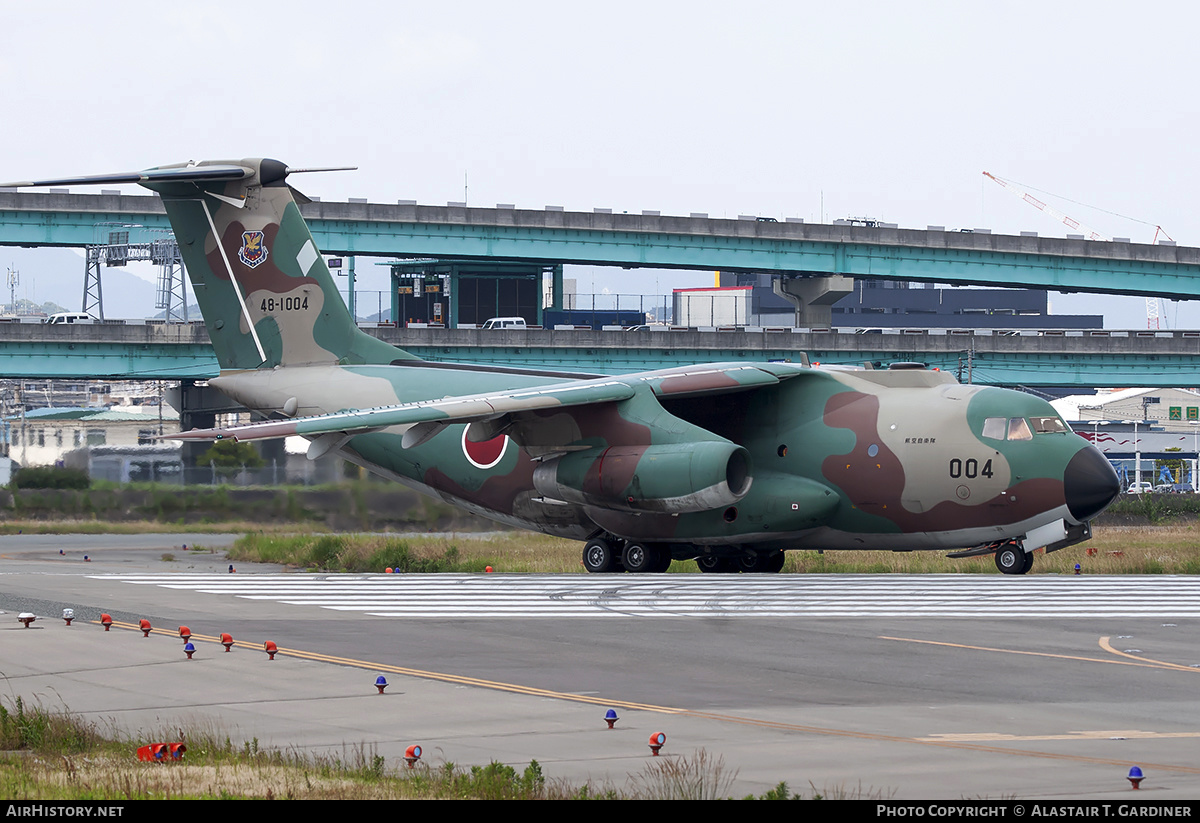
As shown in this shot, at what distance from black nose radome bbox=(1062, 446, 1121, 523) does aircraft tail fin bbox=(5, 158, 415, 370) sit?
14275 millimetres

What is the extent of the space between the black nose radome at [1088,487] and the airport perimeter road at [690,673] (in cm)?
131

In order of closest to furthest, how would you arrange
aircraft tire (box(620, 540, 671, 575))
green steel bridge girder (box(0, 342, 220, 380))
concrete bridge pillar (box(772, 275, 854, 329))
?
aircraft tire (box(620, 540, 671, 575)) → green steel bridge girder (box(0, 342, 220, 380)) → concrete bridge pillar (box(772, 275, 854, 329))

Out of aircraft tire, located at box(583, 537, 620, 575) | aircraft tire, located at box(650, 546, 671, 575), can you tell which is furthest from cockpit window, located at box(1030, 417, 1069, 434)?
aircraft tire, located at box(583, 537, 620, 575)

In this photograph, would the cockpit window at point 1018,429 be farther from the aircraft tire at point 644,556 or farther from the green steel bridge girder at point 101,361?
the green steel bridge girder at point 101,361

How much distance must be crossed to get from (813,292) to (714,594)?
52.8m

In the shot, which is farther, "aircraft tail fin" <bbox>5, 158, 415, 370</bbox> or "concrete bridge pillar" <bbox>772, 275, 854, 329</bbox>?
"concrete bridge pillar" <bbox>772, 275, 854, 329</bbox>

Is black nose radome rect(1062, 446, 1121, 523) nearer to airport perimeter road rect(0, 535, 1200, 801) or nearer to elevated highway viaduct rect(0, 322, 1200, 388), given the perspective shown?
airport perimeter road rect(0, 535, 1200, 801)

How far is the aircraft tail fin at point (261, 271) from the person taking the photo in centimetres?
3023

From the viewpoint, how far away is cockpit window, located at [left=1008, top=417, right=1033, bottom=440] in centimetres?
2486

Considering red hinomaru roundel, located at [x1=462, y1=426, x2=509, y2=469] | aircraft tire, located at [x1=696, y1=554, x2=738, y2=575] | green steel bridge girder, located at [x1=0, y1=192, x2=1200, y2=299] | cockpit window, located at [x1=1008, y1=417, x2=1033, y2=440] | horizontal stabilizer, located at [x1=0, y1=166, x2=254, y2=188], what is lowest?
aircraft tire, located at [x1=696, y1=554, x2=738, y2=575]

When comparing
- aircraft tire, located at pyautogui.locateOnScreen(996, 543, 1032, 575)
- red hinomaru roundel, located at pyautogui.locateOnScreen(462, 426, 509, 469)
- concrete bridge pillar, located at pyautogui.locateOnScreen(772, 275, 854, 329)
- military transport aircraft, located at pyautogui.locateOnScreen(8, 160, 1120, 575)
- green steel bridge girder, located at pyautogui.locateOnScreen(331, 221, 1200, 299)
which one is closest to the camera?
military transport aircraft, located at pyautogui.locateOnScreen(8, 160, 1120, 575)

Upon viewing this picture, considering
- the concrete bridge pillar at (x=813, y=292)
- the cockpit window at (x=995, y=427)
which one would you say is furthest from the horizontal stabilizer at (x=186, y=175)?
the concrete bridge pillar at (x=813, y=292)
